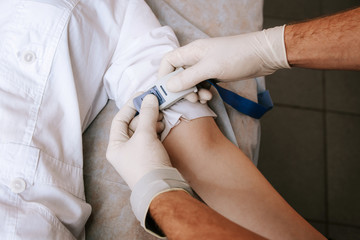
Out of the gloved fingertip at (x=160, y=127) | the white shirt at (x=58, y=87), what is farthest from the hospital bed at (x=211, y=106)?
the gloved fingertip at (x=160, y=127)

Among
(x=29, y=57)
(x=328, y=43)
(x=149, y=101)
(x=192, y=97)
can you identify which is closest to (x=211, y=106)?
(x=192, y=97)

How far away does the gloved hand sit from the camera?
0.71m

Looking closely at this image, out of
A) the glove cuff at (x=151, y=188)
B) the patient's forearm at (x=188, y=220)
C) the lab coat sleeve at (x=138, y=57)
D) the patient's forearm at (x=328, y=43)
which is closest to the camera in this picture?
the patient's forearm at (x=188, y=220)

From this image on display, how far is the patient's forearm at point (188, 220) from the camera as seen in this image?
59 cm

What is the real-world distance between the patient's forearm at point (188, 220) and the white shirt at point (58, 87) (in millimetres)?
252

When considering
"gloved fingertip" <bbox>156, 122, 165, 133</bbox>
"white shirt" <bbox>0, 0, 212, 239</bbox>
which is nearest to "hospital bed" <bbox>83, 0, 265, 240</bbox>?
"white shirt" <bbox>0, 0, 212, 239</bbox>

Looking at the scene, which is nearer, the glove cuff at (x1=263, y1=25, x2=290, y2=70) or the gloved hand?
the gloved hand

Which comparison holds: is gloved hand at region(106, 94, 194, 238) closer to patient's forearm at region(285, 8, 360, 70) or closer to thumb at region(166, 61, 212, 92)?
thumb at region(166, 61, 212, 92)

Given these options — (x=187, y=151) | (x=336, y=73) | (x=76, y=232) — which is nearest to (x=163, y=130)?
(x=187, y=151)

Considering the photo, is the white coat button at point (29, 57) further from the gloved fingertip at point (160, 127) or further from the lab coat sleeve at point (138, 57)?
the gloved fingertip at point (160, 127)

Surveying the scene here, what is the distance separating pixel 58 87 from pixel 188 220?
49cm

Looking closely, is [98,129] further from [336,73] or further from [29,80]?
[336,73]

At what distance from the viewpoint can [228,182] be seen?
86 centimetres

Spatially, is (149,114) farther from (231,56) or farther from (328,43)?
(328,43)
